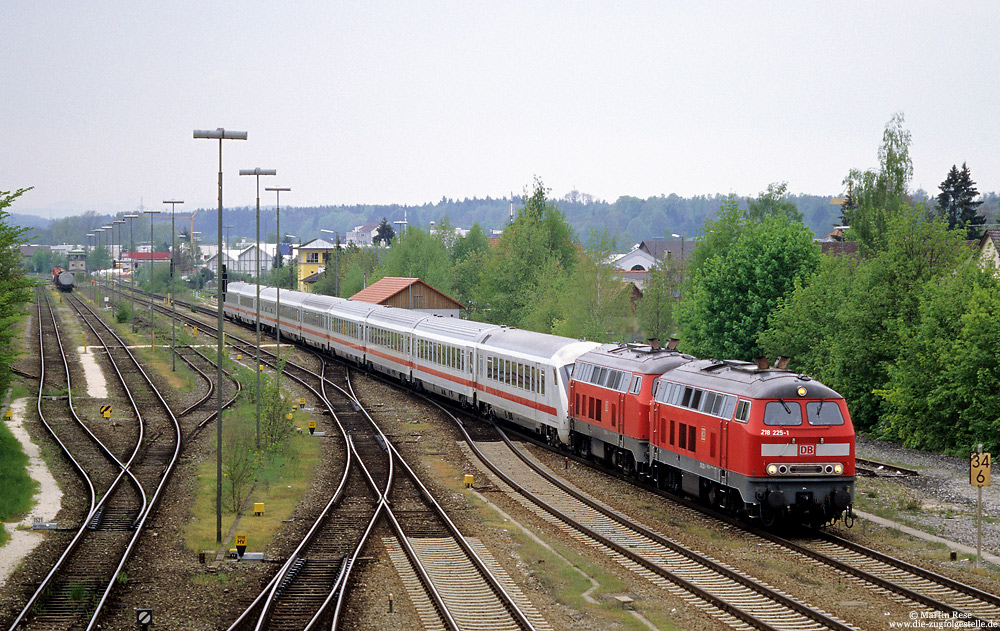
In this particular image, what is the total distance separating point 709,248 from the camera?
72688 mm

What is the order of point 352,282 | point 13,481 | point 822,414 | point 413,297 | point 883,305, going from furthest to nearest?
1. point 352,282
2. point 413,297
3. point 883,305
4. point 13,481
5. point 822,414

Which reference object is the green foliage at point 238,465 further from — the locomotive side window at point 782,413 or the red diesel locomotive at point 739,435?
the locomotive side window at point 782,413

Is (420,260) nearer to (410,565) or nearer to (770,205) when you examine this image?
(770,205)

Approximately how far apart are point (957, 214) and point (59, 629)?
101830 mm

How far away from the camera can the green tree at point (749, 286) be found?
179ft

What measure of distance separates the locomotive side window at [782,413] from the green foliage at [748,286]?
31851mm

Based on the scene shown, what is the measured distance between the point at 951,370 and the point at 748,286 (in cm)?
2010

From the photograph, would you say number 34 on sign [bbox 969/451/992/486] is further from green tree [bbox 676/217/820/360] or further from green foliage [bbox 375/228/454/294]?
green foliage [bbox 375/228/454/294]

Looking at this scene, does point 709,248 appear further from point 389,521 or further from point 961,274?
point 389,521

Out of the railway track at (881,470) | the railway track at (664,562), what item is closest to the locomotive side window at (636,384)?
the railway track at (664,562)

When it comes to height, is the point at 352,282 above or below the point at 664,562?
above

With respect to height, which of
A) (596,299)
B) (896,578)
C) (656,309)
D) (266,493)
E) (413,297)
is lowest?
(266,493)

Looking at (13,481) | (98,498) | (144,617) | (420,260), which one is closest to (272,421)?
(98,498)

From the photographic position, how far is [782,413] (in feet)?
72.2
